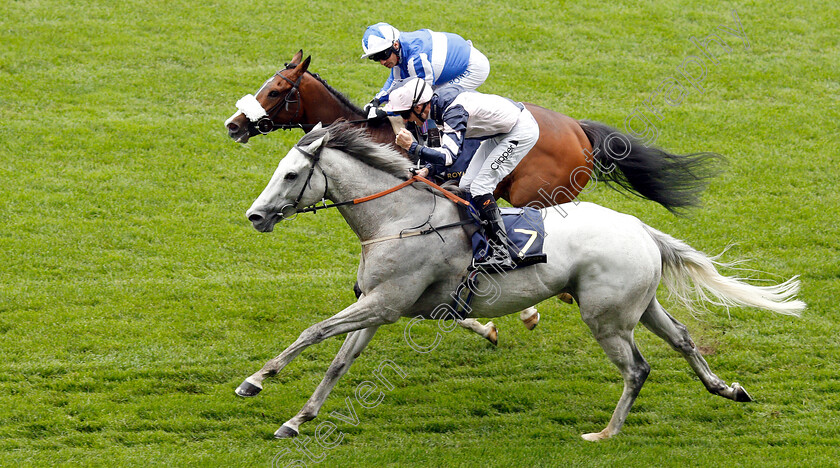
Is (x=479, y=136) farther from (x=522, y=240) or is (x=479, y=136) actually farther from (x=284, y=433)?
(x=284, y=433)

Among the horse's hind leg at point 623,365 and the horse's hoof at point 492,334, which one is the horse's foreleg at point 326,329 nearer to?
the horse's hind leg at point 623,365

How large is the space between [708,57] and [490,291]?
357 inches

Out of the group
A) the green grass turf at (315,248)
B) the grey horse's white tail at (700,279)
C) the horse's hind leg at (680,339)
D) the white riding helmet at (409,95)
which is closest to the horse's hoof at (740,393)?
the horse's hind leg at (680,339)

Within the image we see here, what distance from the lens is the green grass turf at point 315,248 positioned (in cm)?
604

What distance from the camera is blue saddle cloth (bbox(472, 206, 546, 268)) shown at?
556 centimetres

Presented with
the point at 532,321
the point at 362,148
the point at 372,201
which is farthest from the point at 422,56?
the point at 532,321

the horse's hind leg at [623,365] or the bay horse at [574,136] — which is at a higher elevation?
the bay horse at [574,136]

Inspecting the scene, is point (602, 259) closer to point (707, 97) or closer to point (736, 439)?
point (736, 439)

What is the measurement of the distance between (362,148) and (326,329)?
121 centimetres

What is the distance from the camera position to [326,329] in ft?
17.7

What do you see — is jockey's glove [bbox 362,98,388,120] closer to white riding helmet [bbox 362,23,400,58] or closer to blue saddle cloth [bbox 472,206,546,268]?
white riding helmet [bbox 362,23,400,58]

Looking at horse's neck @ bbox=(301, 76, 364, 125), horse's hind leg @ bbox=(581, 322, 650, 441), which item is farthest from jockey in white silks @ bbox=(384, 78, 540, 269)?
horse's neck @ bbox=(301, 76, 364, 125)

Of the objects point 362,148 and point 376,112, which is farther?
point 376,112

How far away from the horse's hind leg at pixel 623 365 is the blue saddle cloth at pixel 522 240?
2.24ft
